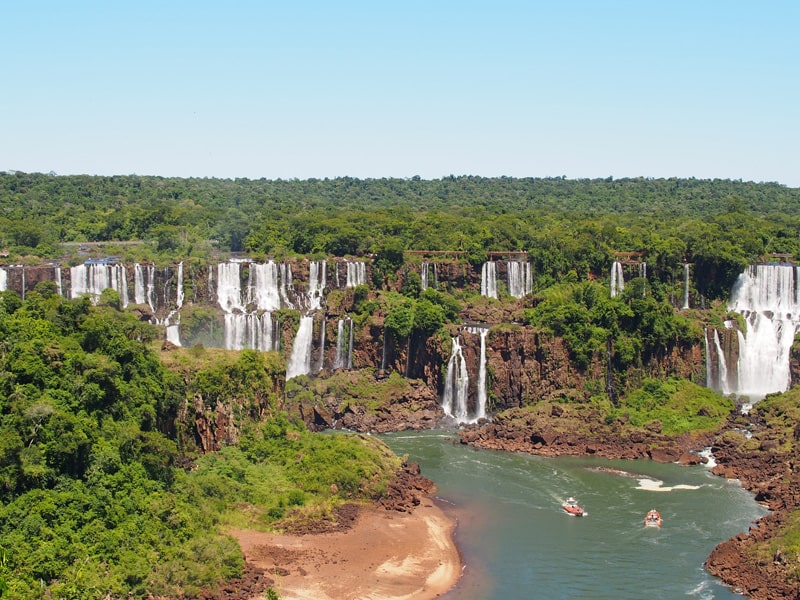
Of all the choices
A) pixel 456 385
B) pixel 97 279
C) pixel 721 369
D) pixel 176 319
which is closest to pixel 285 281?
pixel 176 319

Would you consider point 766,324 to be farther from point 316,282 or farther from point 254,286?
point 254,286

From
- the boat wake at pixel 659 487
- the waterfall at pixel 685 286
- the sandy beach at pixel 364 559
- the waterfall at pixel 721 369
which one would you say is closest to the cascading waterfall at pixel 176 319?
the sandy beach at pixel 364 559

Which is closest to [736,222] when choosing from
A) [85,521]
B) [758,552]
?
[758,552]

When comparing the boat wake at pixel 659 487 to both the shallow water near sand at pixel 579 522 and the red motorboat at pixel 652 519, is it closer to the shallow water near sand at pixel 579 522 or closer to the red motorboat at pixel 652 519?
the shallow water near sand at pixel 579 522

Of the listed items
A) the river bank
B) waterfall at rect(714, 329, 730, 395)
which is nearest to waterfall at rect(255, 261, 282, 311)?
the river bank

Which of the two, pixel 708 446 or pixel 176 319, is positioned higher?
pixel 176 319

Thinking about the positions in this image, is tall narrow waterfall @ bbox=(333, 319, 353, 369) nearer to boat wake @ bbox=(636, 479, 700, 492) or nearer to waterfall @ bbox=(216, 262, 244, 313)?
waterfall @ bbox=(216, 262, 244, 313)
